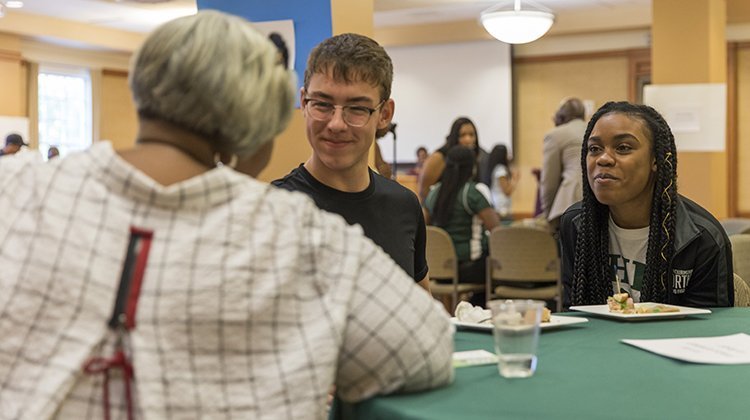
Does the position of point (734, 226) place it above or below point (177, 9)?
below

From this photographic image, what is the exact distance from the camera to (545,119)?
12.9 meters

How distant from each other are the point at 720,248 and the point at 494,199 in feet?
29.5

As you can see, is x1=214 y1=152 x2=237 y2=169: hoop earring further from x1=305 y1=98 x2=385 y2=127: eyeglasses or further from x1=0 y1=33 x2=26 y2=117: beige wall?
x1=0 y1=33 x2=26 y2=117: beige wall

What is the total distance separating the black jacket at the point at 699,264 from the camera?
8.11 ft

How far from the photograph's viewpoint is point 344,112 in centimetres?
231

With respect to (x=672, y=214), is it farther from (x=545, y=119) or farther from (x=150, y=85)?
(x=545, y=119)

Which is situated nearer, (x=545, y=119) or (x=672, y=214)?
(x=672, y=214)

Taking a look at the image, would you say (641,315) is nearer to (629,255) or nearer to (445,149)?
(629,255)

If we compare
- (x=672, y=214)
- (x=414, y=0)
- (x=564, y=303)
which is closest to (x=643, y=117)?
(x=672, y=214)

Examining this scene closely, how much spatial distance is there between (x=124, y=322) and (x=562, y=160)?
5672 mm

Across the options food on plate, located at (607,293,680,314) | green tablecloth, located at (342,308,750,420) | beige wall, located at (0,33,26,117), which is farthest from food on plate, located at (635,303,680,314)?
beige wall, located at (0,33,26,117)

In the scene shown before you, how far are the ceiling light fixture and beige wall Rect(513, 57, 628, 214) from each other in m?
5.11

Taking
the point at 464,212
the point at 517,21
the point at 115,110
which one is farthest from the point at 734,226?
the point at 115,110

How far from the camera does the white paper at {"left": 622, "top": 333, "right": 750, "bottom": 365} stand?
173cm
